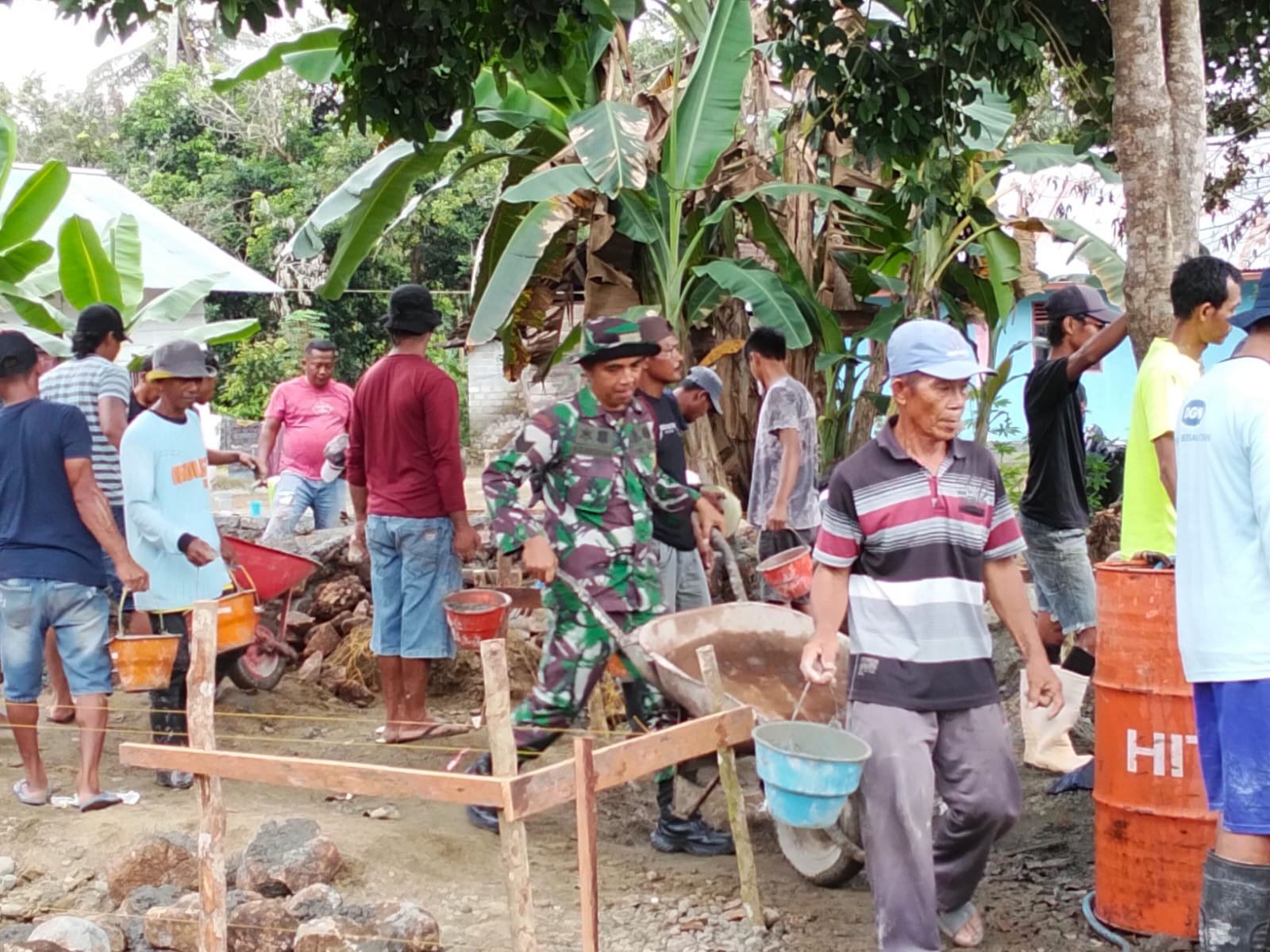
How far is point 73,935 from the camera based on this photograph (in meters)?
3.82

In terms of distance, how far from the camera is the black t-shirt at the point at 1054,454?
5504mm

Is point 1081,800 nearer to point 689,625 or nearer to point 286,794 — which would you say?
point 689,625

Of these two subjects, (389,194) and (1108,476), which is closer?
(389,194)

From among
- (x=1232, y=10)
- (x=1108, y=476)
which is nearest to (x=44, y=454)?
(x=1232, y=10)

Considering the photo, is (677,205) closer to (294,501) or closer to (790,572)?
(294,501)

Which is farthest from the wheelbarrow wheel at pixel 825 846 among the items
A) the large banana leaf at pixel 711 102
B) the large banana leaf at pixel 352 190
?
the large banana leaf at pixel 352 190

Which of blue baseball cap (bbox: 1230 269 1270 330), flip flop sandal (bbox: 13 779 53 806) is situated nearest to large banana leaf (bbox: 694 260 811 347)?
blue baseball cap (bbox: 1230 269 1270 330)

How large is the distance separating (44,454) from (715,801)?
3.06 m

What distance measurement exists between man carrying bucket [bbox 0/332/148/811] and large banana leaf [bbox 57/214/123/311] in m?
3.25

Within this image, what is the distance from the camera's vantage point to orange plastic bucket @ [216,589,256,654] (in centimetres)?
561

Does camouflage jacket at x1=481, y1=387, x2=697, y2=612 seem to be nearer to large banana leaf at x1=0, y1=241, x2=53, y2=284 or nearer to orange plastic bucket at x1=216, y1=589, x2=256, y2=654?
orange plastic bucket at x1=216, y1=589, x2=256, y2=654

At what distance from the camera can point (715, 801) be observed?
17.1 ft

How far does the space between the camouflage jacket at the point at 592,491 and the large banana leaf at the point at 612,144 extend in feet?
8.71

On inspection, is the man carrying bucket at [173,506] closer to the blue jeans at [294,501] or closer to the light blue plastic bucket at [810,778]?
the blue jeans at [294,501]
